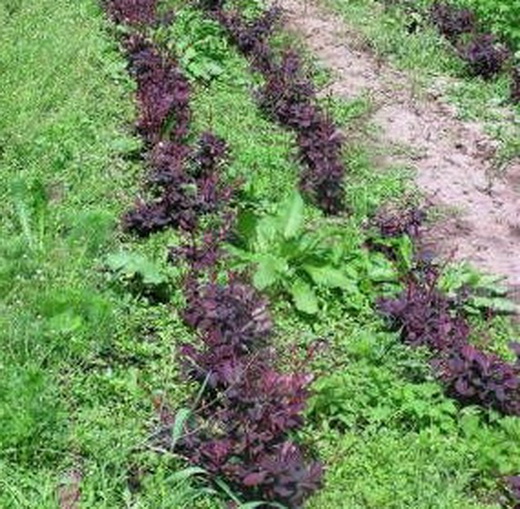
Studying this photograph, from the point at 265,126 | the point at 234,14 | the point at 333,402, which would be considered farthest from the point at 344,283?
the point at 234,14

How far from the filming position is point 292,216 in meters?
6.57

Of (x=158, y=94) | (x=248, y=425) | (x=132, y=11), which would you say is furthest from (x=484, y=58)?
(x=248, y=425)

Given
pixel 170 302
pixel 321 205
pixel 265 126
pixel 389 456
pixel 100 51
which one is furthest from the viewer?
pixel 100 51

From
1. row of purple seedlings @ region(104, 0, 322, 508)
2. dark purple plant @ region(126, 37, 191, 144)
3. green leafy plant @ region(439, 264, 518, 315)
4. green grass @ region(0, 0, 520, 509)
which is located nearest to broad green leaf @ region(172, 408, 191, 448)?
row of purple seedlings @ region(104, 0, 322, 508)

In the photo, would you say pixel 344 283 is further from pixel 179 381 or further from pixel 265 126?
pixel 265 126

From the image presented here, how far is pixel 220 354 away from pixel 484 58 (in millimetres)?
6887

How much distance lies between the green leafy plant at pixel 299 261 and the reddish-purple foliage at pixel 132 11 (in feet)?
13.1

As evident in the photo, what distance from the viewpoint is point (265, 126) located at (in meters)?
8.68

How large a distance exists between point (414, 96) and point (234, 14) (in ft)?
7.52

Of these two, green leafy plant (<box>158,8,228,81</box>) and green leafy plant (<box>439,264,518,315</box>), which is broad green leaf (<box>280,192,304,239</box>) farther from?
green leafy plant (<box>158,8,228,81</box>)

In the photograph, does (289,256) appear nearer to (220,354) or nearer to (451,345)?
(451,345)

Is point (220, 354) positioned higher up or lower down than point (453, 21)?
higher up

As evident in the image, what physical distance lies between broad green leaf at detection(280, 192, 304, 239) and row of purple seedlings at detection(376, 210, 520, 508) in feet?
2.62

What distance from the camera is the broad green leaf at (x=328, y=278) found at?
6234mm
